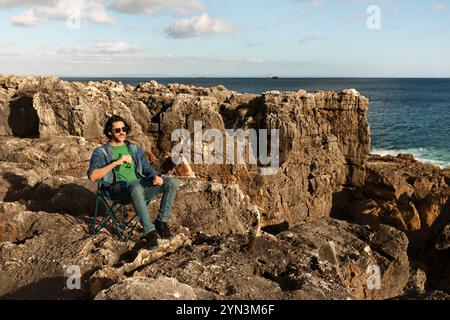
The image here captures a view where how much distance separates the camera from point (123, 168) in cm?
906

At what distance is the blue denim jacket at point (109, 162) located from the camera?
8.64 m

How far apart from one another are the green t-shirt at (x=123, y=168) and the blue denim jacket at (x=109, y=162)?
0.29 ft

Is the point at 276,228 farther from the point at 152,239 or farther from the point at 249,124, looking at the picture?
the point at 152,239

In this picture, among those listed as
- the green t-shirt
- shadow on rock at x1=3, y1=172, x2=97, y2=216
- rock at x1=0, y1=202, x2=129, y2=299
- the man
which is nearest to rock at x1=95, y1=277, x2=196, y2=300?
rock at x1=0, y1=202, x2=129, y2=299

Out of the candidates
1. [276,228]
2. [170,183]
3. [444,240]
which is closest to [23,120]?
[276,228]

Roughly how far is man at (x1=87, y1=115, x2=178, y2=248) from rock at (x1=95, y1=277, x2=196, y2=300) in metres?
2.61

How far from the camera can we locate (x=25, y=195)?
11.8 m

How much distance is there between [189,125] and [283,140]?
5311 millimetres

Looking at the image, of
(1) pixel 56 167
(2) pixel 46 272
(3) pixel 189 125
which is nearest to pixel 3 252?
(2) pixel 46 272

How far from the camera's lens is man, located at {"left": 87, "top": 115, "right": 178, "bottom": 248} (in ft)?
27.7

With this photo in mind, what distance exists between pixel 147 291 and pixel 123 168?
3975mm

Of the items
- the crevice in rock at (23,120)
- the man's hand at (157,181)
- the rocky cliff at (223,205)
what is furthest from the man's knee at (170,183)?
the crevice in rock at (23,120)

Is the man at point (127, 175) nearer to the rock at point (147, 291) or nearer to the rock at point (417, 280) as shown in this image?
the rock at point (147, 291)

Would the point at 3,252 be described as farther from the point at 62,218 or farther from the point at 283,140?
the point at 283,140
